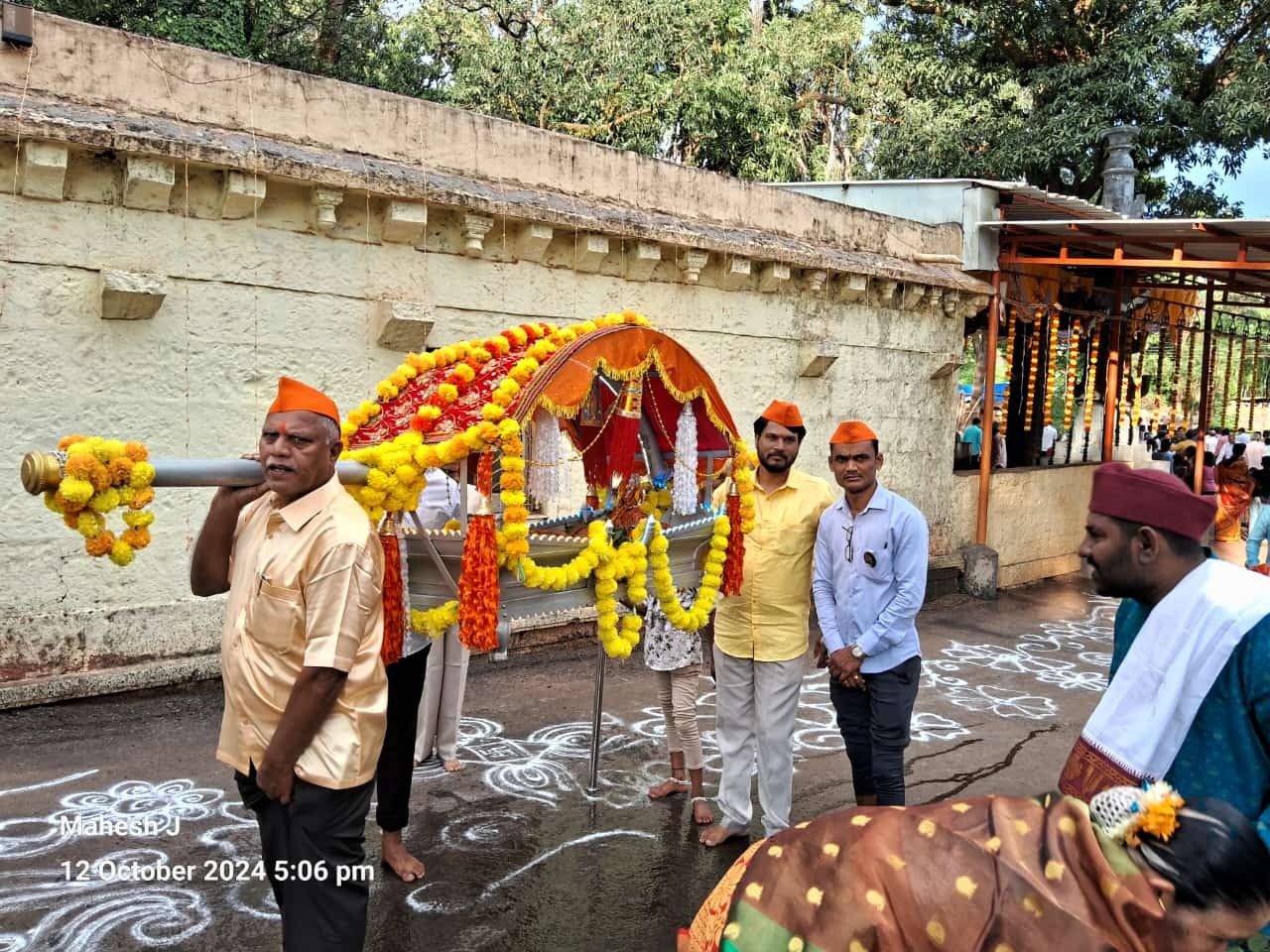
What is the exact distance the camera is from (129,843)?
4.10 meters

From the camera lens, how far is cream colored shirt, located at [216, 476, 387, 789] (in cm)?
259

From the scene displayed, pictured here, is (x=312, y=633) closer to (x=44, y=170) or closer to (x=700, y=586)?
(x=700, y=586)

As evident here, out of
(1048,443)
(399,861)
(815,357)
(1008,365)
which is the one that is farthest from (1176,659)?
(1048,443)

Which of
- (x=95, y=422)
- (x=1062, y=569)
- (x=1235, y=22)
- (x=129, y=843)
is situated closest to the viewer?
(x=129, y=843)

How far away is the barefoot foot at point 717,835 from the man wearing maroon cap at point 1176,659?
212 cm

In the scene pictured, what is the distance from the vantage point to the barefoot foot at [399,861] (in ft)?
12.8

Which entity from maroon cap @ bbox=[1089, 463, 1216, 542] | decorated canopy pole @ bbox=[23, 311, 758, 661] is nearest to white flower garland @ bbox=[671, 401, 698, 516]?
decorated canopy pole @ bbox=[23, 311, 758, 661]

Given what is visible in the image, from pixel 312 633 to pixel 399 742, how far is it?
1.39 m

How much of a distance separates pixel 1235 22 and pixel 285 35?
538 inches

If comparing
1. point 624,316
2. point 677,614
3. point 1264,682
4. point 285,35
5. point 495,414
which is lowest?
point 677,614

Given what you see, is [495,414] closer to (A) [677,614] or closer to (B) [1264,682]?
(A) [677,614]

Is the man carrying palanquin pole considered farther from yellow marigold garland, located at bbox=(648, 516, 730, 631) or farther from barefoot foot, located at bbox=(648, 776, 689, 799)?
barefoot foot, located at bbox=(648, 776, 689, 799)

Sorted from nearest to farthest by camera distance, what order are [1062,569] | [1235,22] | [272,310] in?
[272,310] < [1062,569] < [1235,22]

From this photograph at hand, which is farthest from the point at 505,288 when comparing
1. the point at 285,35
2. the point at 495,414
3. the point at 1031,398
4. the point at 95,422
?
the point at 285,35
